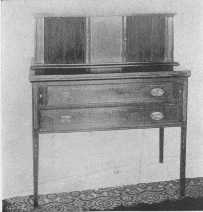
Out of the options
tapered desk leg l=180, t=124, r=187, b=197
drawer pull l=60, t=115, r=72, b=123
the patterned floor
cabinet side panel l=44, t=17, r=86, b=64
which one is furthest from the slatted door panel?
the patterned floor

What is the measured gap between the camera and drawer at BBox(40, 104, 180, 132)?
3.08 m

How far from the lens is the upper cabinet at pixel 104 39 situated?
3260 mm

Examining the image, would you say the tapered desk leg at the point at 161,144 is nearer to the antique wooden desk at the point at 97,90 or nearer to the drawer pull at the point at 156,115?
the antique wooden desk at the point at 97,90

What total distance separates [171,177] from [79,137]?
90 centimetres

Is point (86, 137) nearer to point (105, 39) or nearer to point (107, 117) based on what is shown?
point (107, 117)

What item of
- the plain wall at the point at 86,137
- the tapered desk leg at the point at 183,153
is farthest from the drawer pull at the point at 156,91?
the plain wall at the point at 86,137

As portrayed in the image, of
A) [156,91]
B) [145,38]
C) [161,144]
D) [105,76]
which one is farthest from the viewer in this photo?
[161,144]

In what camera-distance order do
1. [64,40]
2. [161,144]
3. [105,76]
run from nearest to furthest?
[105,76]
[64,40]
[161,144]

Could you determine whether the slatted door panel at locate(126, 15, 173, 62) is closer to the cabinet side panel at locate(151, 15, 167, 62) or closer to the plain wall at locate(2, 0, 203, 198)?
the cabinet side panel at locate(151, 15, 167, 62)

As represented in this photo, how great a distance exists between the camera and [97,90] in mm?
3107

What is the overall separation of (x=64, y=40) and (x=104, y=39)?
0.29m

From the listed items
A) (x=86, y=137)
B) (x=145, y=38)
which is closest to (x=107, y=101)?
(x=145, y=38)

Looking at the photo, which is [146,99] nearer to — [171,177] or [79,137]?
[79,137]

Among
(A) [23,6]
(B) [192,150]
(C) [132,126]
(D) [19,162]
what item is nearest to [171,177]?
(B) [192,150]
